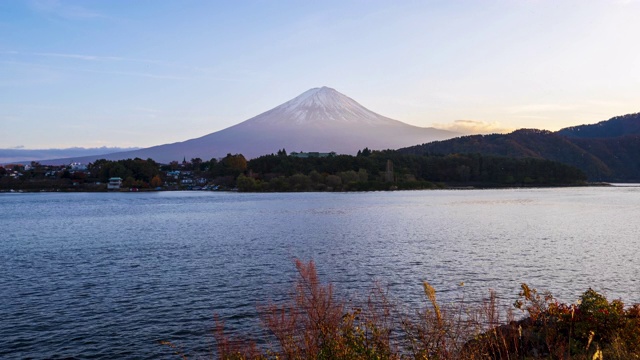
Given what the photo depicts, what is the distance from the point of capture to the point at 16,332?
45.9ft

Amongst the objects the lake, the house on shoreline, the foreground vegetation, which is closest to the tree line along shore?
the house on shoreline

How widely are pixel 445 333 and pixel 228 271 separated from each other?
55.5 ft

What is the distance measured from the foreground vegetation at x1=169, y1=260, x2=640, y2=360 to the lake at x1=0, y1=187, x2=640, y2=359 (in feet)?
12.0

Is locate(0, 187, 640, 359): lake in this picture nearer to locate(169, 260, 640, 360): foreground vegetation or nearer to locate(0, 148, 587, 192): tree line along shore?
locate(169, 260, 640, 360): foreground vegetation

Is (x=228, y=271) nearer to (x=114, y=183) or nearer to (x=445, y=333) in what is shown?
(x=445, y=333)

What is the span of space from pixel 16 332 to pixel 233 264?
11261 mm

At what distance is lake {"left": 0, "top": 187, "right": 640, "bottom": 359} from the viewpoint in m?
14.2

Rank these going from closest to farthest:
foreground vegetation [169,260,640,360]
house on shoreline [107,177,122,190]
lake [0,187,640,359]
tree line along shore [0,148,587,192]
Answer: foreground vegetation [169,260,640,360], lake [0,187,640,359], tree line along shore [0,148,587,192], house on shoreline [107,177,122,190]

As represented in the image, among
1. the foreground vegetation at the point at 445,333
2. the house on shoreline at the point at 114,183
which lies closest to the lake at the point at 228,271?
the foreground vegetation at the point at 445,333

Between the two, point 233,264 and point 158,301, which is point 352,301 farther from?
point 233,264

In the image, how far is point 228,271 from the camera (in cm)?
2261

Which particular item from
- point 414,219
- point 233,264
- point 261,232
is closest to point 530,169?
point 414,219

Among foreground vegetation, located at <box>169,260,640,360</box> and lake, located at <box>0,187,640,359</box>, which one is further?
lake, located at <box>0,187,640,359</box>

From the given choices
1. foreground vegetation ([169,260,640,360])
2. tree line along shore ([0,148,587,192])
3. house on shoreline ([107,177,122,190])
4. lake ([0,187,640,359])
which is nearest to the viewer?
foreground vegetation ([169,260,640,360])
